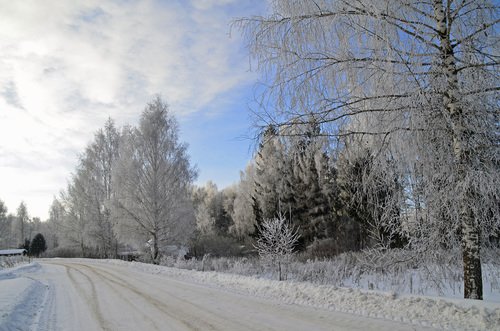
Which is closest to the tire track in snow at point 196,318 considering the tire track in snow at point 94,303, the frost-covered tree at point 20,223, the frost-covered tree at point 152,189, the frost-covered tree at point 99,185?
the tire track in snow at point 94,303

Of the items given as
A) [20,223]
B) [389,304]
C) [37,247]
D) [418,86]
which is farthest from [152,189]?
→ [20,223]

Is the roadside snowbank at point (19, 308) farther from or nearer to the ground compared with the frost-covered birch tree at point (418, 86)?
nearer to the ground

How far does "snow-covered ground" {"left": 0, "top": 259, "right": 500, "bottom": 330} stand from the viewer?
5.82m

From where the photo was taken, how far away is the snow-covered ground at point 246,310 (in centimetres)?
582

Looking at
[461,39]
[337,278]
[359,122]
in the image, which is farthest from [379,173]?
[337,278]

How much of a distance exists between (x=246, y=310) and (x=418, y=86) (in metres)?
5.47

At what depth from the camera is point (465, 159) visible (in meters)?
5.32

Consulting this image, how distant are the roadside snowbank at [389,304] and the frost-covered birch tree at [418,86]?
53 centimetres

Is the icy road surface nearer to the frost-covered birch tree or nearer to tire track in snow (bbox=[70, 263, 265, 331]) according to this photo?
tire track in snow (bbox=[70, 263, 265, 331])

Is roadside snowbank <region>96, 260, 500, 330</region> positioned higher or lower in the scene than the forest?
lower

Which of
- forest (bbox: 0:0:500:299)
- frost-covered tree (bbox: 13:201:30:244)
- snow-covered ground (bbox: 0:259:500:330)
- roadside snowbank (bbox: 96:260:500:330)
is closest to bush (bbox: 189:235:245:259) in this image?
snow-covered ground (bbox: 0:259:500:330)

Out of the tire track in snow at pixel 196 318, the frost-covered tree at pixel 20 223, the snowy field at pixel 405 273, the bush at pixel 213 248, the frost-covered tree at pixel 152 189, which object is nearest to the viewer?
the tire track in snow at pixel 196 318

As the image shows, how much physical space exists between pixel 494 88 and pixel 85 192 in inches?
1628

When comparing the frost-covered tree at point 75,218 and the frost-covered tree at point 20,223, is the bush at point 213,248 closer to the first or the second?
the frost-covered tree at point 75,218
